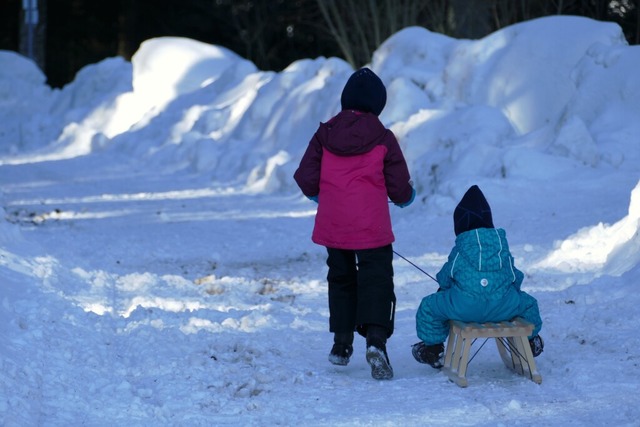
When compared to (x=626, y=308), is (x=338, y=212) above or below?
above

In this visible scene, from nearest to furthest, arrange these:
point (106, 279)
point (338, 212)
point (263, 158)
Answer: point (338, 212)
point (106, 279)
point (263, 158)

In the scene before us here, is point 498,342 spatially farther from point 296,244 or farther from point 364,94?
point 296,244

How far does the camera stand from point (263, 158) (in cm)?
1582

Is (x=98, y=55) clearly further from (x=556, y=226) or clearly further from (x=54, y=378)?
(x=54, y=378)

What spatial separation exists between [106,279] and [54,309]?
1611 mm

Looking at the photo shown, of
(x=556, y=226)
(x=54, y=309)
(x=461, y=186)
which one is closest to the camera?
(x=54, y=309)

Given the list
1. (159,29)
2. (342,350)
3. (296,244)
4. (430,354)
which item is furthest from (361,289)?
(159,29)

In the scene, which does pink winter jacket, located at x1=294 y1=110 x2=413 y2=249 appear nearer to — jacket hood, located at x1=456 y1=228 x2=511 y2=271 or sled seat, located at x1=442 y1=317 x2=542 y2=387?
jacket hood, located at x1=456 y1=228 x2=511 y2=271

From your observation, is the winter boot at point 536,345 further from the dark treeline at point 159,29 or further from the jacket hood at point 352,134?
the dark treeline at point 159,29

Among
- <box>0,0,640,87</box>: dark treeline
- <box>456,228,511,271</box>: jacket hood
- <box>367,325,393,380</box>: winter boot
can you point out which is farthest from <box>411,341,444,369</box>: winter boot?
<box>0,0,640,87</box>: dark treeline

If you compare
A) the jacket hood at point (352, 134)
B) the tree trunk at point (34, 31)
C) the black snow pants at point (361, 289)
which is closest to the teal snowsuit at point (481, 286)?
the black snow pants at point (361, 289)

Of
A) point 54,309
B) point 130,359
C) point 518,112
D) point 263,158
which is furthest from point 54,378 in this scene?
point 263,158

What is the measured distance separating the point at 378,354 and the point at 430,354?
264 millimetres

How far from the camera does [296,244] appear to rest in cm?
1014
